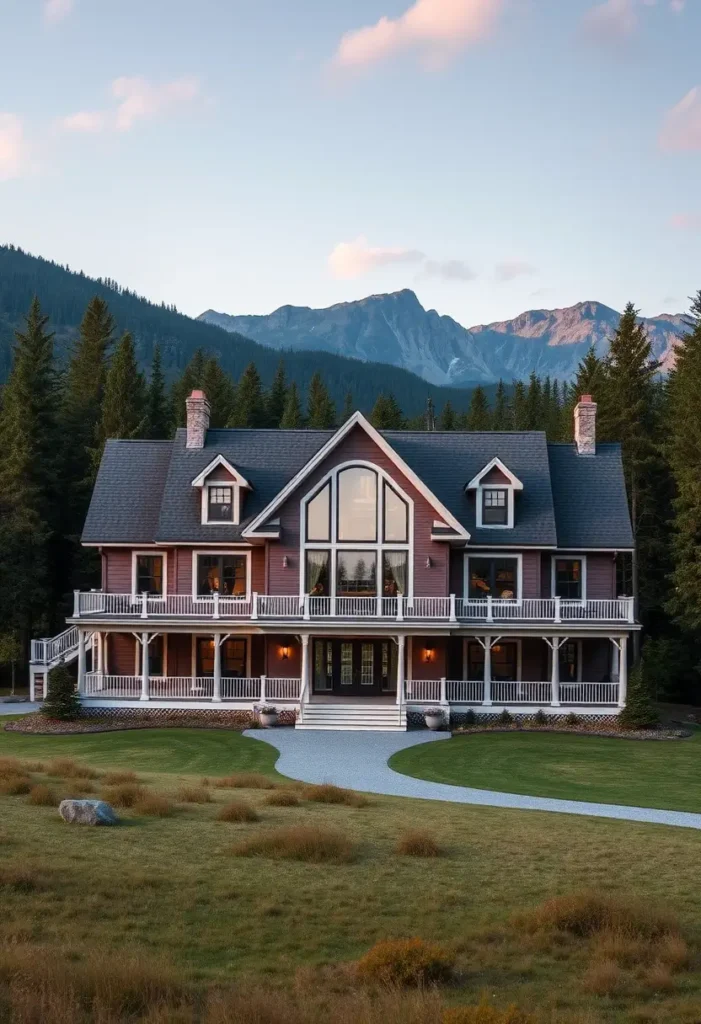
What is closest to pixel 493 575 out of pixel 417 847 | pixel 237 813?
pixel 237 813

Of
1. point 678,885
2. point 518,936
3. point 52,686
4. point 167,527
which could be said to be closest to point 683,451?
point 167,527

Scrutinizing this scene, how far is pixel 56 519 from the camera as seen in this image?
159 ft

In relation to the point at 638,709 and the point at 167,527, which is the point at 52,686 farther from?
the point at 638,709

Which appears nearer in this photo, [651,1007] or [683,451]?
[651,1007]

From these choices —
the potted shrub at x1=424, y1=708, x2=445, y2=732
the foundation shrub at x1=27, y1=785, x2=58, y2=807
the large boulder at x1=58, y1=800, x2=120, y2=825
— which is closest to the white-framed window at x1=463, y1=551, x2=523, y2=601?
the potted shrub at x1=424, y1=708, x2=445, y2=732

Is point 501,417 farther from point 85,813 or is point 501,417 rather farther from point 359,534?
point 85,813

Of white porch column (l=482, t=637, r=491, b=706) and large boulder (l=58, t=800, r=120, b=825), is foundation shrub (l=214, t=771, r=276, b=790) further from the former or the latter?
white porch column (l=482, t=637, r=491, b=706)

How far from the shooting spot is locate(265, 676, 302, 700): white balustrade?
108 feet

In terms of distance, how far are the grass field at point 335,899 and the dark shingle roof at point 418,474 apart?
18217 millimetres

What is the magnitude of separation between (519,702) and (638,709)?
368cm

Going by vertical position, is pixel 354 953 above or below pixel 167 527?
below

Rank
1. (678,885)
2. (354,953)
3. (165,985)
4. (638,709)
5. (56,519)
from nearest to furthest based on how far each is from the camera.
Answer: (165,985), (354,953), (678,885), (638,709), (56,519)

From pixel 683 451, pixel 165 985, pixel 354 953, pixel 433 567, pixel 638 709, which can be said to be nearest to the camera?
pixel 165 985

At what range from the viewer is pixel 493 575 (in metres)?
34.6
